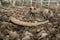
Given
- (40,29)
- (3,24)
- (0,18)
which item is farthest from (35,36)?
(0,18)

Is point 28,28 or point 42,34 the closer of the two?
point 42,34

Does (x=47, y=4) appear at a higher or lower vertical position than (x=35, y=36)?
higher

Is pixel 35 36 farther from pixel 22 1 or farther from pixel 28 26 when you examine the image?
pixel 22 1

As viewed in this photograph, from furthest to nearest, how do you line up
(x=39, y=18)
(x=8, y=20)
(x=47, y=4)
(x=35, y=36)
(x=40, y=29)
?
(x=47, y=4)
(x=39, y=18)
(x=8, y=20)
(x=40, y=29)
(x=35, y=36)

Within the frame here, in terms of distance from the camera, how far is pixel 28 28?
9.75ft

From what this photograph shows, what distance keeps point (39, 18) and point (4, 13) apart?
2.84 ft

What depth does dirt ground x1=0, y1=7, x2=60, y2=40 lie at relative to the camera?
2.65 metres

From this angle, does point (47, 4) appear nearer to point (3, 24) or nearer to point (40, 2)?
point (40, 2)

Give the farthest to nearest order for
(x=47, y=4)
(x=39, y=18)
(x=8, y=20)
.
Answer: (x=47, y=4) → (x=39, y=18) → (x=8, y=20)

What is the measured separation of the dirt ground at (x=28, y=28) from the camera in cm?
265

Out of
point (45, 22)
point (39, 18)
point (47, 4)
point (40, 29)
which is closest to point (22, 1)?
point (47, 4)

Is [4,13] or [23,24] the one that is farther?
[4,13]

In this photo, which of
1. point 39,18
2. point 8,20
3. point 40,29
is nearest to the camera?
point 40,29

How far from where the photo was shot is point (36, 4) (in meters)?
4.19
